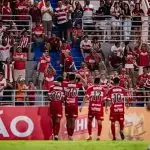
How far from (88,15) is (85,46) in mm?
1807

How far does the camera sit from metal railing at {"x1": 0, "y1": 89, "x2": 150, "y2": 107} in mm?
24031

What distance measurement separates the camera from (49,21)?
92.1ft

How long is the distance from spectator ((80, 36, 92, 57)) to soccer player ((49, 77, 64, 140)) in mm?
5097

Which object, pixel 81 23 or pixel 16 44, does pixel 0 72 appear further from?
pixel 81 23

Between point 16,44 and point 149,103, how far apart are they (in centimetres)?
575

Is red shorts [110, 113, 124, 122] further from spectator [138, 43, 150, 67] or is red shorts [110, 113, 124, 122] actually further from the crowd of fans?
spectator [138, 43, 150, 67]

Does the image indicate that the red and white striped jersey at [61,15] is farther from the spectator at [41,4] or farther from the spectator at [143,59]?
the spectator at [143,59]

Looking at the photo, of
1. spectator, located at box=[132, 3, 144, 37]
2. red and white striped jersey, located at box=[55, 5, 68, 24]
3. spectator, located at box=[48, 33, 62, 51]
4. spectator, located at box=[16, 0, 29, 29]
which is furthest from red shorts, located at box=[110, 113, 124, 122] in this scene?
spectator, located at box=[16, 0, 29, 29]

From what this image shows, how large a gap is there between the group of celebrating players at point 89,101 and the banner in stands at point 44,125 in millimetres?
742

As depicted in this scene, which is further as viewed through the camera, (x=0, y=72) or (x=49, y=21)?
(x=49, y=21)

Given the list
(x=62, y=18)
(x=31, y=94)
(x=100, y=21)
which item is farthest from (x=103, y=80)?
(x=100, y=21)

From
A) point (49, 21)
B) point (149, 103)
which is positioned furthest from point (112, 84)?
point (49, 21)

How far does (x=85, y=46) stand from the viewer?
90.4ft

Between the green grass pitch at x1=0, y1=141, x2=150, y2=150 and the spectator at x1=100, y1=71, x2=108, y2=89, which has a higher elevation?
the spectator at x1=100, y1=71, x2=108, y2=89
